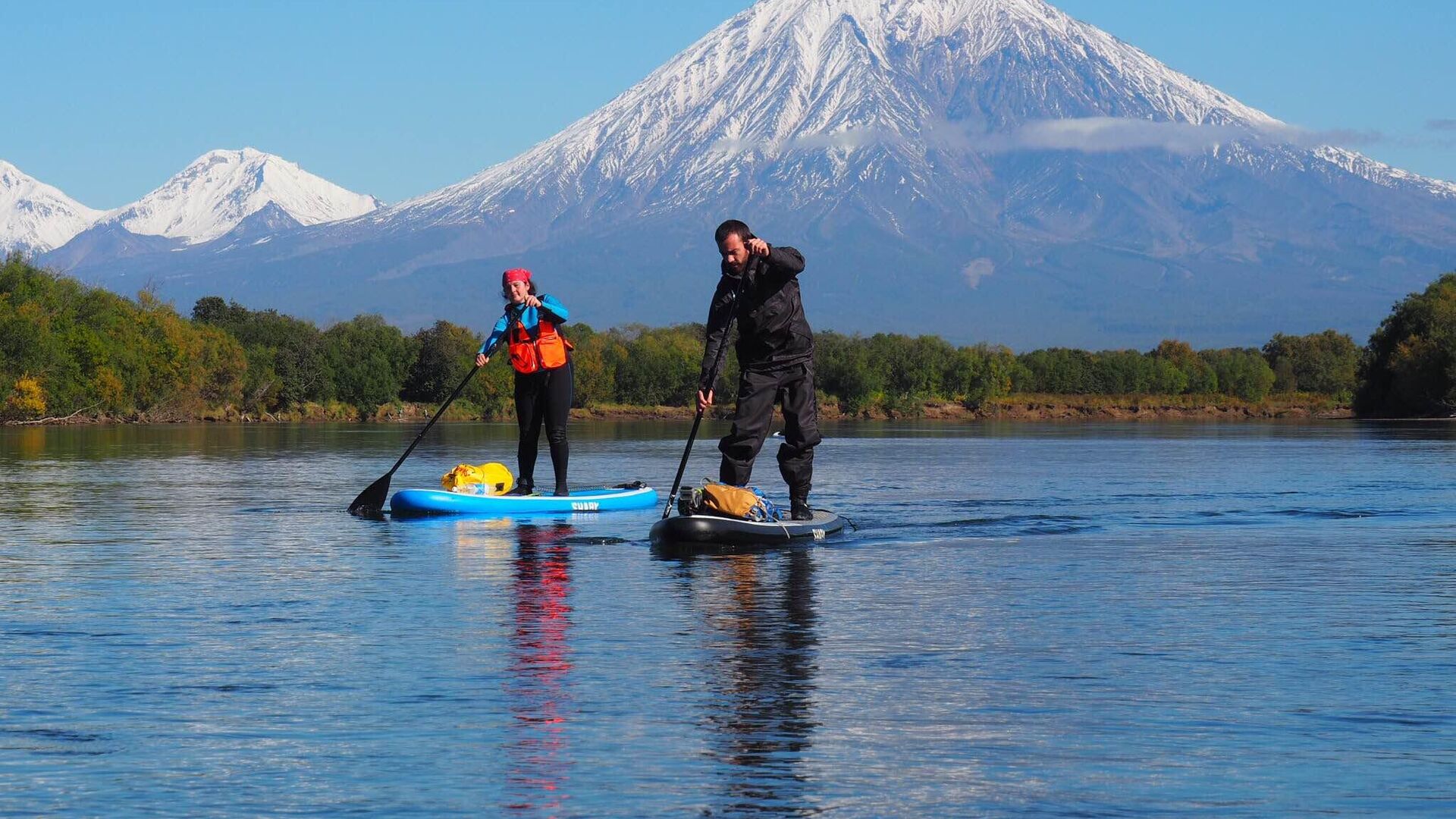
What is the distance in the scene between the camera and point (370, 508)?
828 inches

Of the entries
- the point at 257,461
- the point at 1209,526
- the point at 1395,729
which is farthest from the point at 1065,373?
the point at 1395,729

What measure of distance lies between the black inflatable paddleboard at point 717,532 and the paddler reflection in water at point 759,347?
0.61m

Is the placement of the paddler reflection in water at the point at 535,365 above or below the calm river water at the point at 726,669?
above

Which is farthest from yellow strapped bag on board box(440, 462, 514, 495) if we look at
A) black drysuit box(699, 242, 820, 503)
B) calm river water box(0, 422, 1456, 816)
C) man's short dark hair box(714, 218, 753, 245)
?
man's short dark hair box(714, 218, 753, 245)

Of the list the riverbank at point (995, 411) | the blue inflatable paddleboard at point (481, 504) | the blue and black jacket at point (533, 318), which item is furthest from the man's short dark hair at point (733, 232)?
the riverbank at point (995, 411)

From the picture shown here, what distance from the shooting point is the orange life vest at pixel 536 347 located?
20875 millimetres

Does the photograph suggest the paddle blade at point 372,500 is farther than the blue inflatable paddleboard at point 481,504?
Yes

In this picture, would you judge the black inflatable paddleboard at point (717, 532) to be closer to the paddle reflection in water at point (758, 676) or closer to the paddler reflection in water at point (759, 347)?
the paddler reflection in water at point (759, 347)

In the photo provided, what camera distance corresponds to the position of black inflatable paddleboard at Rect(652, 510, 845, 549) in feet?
52.0

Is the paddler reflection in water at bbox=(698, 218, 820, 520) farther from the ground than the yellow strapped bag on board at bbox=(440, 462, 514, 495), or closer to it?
farther from the ground

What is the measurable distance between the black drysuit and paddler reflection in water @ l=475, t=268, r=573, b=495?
13.8 ft

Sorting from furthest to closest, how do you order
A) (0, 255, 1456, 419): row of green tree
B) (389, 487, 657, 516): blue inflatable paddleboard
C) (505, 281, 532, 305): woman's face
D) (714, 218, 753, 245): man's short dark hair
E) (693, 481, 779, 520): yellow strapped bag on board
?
(0, 255, 1456, 419): row of green tree, (505, 281, 532, 305): woman's face, (389, 487, 657, 516): blue inflatable paddleboard, (714, 218, 753, 245): man's short dark hair, (693, 481, 779, 520): yellow strapped bag on board

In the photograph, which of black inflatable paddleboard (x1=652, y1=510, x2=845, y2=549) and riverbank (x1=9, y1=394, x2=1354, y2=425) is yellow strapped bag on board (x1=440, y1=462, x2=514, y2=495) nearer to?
black inflatable paddleboard (x1=652, y1=510, x2=845, y2=549)

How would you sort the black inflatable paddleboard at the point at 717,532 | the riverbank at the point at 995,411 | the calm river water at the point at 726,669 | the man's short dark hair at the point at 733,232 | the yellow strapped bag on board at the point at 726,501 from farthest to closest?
the riverbank at the point at 995,411 → the man's short dark hair at the point at 733,232 → the yellow strapped bag on board at the point at 726,501 → the black inflatable paddleboard at the point at 717,532 → the calm river water at the point at 726,669
